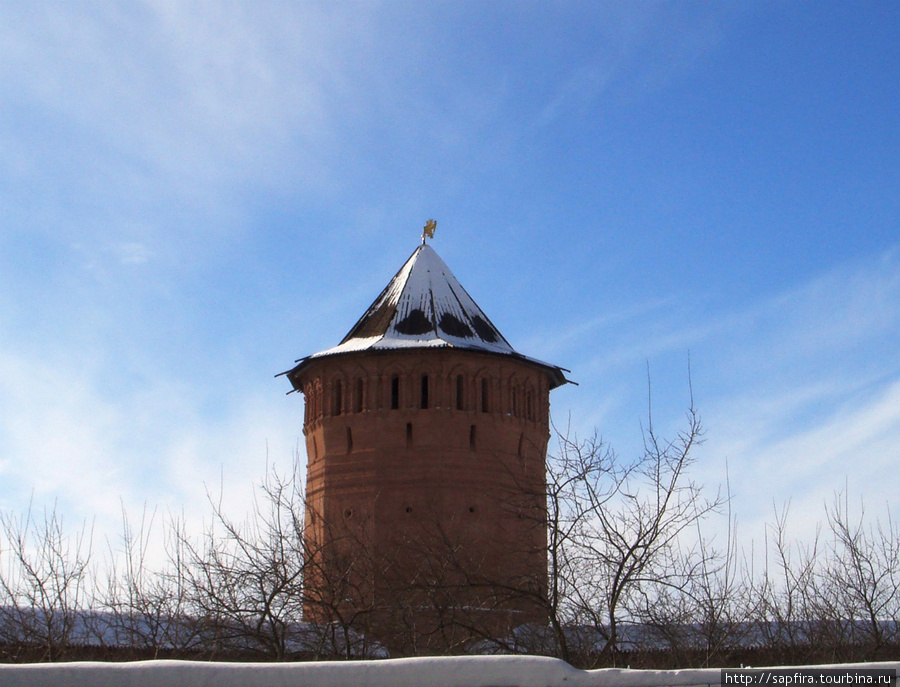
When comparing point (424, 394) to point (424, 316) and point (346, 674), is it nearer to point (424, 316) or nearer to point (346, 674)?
point (424, 316)

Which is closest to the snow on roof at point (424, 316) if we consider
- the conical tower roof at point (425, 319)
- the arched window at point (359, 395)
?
the conical tower roof at point (425, 319)

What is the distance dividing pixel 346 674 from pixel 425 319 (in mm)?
14275

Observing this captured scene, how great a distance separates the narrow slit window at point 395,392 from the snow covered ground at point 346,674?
12.9 metres

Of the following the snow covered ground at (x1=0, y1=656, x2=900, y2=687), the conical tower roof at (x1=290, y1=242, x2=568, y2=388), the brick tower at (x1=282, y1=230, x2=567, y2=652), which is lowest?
the snow covered ground at (x1=0, y1=656, x2=900, y2=687)

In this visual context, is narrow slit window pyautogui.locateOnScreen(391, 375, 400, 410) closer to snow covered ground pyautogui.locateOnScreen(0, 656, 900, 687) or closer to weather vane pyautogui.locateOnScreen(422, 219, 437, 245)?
weather vane pyautogui.locateOnScreen(422, 219, 437, 245)

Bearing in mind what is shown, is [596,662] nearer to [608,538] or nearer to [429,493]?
[608,538]

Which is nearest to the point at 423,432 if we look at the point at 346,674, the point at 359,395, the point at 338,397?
the point at 359,395

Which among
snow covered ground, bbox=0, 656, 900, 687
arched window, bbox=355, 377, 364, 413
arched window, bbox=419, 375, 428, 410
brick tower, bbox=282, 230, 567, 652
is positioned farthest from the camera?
arched window, bbox=355, 377, 364, 413

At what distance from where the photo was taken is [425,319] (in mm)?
18938

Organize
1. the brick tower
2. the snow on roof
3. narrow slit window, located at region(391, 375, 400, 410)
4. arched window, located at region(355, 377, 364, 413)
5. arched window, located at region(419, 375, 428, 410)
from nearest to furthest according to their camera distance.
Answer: the brick tower
arched window, located at region(419, 375, 428, 410)
narrow slit window, located at region(391, 375, 400, 410)
arched window, located at region(355, 377, 364, 413)
the snow on roof

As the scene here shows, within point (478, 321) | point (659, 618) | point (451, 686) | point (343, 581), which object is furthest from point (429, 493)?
point (451, 686)

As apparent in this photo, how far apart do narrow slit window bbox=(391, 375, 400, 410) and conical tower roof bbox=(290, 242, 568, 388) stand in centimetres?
→ 63

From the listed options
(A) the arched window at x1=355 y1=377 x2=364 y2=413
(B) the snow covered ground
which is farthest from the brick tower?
(B) the snow covered ground

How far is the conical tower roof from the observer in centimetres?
1850
